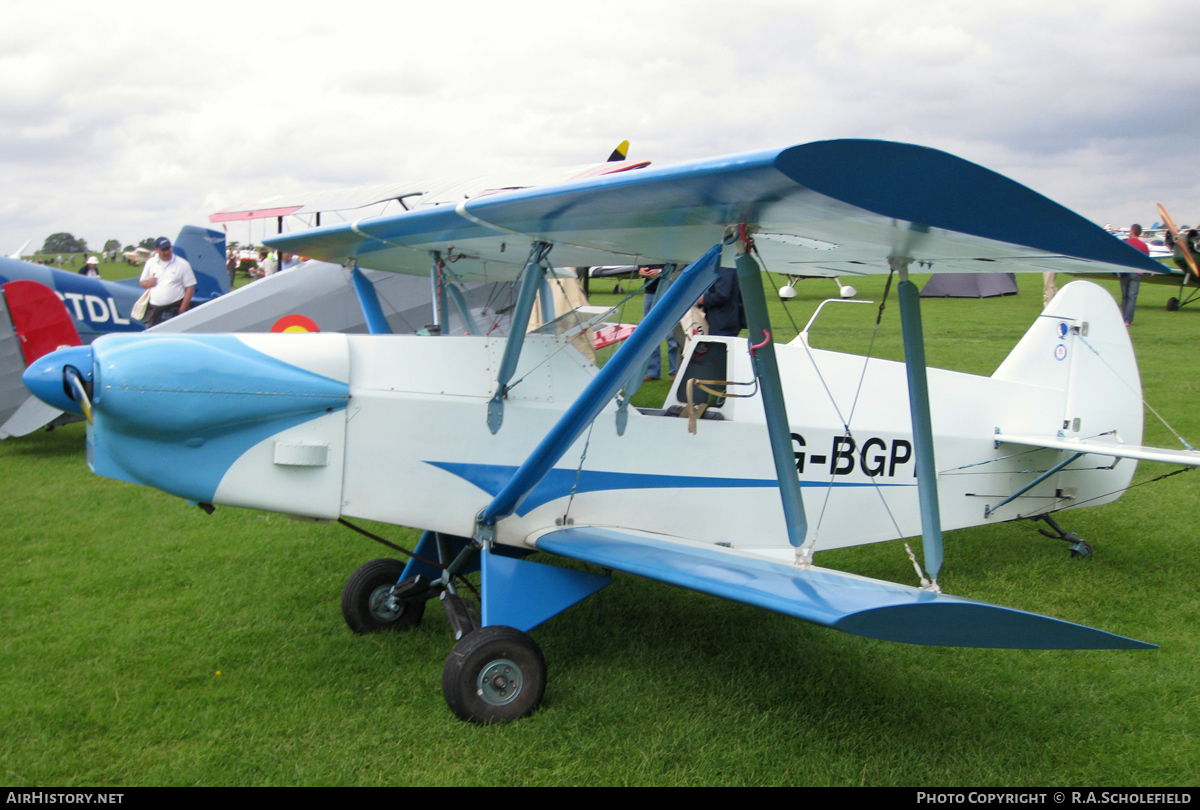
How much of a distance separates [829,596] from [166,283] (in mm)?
9283

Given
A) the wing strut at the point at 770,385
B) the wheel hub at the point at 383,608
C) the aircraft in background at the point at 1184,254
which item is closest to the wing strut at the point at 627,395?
the wing strut at the point at 770,385

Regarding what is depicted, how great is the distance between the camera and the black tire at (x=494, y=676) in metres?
3.21

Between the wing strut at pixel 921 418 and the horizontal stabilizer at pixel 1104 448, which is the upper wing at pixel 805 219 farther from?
the horizontal stabilizer at pixel 1104 448

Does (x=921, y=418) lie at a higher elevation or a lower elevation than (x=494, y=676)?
higher

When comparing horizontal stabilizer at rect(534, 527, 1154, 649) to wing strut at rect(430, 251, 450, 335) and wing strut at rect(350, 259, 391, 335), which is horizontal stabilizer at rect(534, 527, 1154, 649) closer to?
wing strut at rect(430, 251, 450, 335)

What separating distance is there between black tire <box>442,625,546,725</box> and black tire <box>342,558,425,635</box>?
960mm

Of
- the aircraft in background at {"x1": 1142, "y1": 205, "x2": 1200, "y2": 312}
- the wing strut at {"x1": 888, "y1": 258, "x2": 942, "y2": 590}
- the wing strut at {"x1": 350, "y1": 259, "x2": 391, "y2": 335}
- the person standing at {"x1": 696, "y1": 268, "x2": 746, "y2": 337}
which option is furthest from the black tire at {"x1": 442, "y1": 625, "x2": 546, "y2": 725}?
the aircraft in background at {"x1": 1142, "y1": 205, "x2": 1200, "y2": 312}

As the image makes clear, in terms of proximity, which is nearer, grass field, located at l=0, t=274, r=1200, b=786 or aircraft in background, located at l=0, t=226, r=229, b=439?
grass field, located at l=0, t=274, r=1200, b=786

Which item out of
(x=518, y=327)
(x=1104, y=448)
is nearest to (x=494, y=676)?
(x=518, y=327)

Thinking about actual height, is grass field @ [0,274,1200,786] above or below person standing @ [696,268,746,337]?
below

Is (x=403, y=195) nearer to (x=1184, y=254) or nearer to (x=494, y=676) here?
(x=494, y=676)

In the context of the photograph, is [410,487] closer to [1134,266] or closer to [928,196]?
[928,196]

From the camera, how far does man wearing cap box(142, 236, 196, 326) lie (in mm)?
9594

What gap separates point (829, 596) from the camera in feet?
9.43
